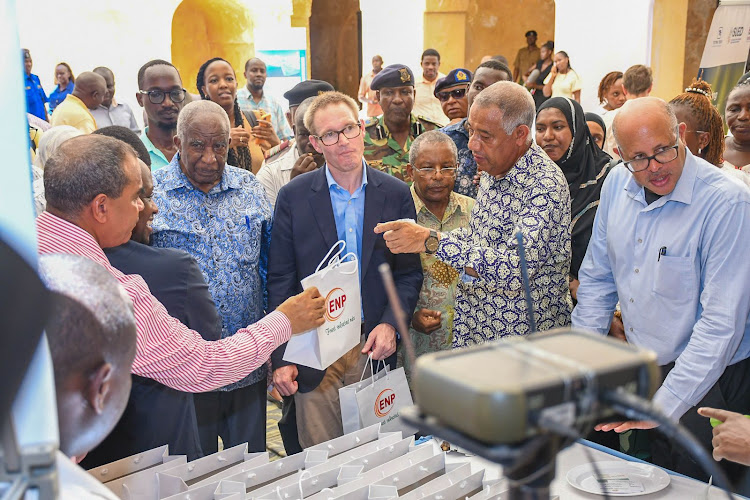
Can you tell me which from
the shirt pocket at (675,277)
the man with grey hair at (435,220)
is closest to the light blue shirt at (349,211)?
the man with grey hair at (435,220)

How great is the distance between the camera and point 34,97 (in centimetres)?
910

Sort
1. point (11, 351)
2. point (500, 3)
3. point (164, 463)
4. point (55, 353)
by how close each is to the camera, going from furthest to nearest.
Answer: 1. point (500, 3)
2. point (164, 463)
3. point (55, 353)
4. point (11, 351)

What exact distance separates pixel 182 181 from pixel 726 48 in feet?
26.6

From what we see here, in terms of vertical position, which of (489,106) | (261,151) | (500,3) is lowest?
(261,151)

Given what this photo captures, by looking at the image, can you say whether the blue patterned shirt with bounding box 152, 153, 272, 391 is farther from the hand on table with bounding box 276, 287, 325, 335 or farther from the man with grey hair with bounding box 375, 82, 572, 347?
the man with grey hair with bounding box 375, 82, 572, 347

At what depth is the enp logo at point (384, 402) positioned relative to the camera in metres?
3.09

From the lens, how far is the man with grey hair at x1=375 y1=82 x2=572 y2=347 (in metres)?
3.04

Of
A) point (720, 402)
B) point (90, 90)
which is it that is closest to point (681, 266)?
point (720, 402)

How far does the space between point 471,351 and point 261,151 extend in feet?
16.4

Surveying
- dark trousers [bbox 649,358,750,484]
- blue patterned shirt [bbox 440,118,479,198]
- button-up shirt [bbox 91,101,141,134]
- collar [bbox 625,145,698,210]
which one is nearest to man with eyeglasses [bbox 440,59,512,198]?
blue patterned shirt [bbox 440,118,479,198]

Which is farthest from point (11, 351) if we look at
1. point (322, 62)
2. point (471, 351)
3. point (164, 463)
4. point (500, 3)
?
point (500, 3)

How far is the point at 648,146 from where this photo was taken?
263 centimetres

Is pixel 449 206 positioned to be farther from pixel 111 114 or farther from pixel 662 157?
pixel 111 114

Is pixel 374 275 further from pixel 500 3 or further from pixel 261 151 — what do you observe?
pixel 500 3
